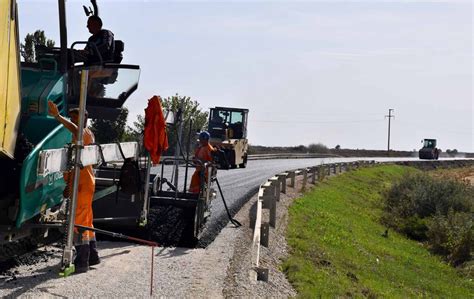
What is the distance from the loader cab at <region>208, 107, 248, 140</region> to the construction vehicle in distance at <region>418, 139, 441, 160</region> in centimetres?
5833

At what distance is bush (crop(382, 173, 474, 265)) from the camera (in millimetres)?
21938

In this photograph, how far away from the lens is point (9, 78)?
6.13 metres

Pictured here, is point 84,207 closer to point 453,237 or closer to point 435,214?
point 453,237

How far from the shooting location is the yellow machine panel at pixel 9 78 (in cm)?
593

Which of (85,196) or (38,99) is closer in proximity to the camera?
(38,99)

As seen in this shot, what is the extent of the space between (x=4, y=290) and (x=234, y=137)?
2870 cm

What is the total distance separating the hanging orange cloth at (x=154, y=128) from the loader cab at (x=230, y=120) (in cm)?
2633

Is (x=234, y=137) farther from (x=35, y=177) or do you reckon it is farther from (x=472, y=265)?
(x=35, y=177)

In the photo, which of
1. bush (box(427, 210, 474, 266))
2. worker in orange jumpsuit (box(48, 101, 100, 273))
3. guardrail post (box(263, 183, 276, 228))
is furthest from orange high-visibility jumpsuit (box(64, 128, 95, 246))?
bush (box(427, 210, 474, 266))

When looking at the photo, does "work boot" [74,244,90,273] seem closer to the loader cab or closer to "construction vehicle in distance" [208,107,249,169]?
"construction vehicle in distance" [208,107,249,169]

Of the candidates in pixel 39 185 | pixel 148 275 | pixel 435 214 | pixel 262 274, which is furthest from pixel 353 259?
pixel 435 214

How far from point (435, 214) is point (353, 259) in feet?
47.3

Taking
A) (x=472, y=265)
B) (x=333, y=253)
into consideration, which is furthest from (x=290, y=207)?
(x=472, y=265)

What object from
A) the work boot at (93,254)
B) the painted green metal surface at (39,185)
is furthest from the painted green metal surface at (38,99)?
the work boot at (93,254)
